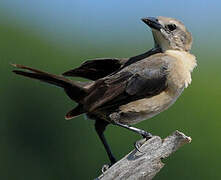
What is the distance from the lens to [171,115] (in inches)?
410

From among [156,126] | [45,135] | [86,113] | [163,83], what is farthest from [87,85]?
[45,135]

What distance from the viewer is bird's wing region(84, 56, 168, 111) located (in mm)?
7070

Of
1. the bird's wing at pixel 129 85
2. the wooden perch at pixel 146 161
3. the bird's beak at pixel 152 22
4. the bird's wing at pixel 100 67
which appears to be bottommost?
the wooden perch at pixel 146 161

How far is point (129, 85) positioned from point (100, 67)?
481 mm

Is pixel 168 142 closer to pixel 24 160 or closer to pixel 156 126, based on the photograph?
pixel 156 126

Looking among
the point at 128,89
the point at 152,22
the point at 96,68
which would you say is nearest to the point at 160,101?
the point at 128,89

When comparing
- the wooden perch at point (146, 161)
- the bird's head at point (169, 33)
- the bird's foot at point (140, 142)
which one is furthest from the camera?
the bird's head at point (169, 33)

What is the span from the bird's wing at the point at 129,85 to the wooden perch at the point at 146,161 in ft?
2.34

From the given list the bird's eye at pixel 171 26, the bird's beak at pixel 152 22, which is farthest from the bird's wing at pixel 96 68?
the bird's eye at pixel 171 26

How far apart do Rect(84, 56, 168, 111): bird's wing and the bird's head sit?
44 centimetres

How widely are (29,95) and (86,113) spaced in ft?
18.8

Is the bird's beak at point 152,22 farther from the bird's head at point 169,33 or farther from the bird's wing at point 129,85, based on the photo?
the bird's wing at point 129,85

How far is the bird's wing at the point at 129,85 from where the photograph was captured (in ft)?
23.2

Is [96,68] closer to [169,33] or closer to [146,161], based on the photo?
[169,33]
